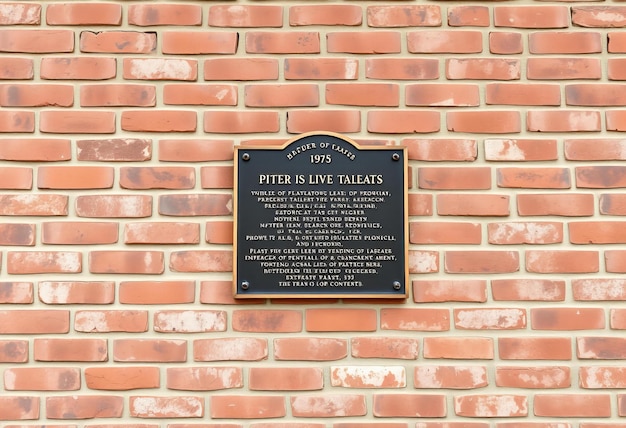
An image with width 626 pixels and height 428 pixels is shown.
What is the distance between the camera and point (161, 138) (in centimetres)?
227

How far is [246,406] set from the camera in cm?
220

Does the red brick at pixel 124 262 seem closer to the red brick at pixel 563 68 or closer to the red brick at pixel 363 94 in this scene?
the red brick at pixel 363 94

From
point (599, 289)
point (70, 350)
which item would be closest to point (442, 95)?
point (599, 289)

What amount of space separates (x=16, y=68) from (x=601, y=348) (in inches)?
83.0

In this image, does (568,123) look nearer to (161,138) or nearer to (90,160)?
(161,138)

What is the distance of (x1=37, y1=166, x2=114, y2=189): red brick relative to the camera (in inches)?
88.4

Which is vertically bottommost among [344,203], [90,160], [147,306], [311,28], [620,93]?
[147,306]

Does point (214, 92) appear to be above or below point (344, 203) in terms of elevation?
above

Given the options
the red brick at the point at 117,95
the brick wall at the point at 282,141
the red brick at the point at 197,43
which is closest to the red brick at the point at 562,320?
the brick wall at the point at 282,141

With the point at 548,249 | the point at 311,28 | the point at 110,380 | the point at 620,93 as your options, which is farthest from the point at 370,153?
the point at 110,380

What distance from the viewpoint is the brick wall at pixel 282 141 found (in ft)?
7.22

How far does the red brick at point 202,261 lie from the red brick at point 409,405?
2.11 feet

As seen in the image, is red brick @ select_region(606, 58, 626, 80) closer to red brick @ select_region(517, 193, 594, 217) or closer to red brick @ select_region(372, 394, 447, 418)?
red brick @ select_region(517, 193, 594, 217)

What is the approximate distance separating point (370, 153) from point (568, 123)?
66cm
